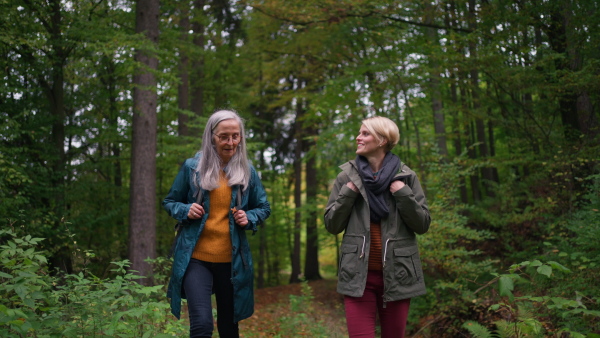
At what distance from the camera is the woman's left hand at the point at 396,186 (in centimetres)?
376

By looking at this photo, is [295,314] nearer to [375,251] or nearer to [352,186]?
[375,251]

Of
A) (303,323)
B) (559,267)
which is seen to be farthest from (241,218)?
(303,323)

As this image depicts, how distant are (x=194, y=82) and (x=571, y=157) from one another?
13122 millimetres

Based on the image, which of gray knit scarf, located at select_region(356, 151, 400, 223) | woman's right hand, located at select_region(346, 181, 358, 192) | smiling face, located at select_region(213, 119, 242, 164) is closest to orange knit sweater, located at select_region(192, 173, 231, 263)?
smiling face, located at select_region(213, 119, 242, 164)

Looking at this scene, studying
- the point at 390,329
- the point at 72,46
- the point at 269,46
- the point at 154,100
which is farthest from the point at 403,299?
the point at 269,46

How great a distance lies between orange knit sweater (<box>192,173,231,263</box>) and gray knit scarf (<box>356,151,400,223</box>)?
107cm

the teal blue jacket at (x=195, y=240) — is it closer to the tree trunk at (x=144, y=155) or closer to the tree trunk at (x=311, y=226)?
the tree trunk at (x=144, y=155)

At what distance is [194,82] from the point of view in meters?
18.2

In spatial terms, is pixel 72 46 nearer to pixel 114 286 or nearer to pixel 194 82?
pixel 194 82

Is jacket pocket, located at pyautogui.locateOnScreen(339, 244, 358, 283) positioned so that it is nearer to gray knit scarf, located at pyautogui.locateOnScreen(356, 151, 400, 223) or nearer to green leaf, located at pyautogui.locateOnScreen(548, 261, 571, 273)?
gray knit scarf, located at pyautogui.locateOnScreen(356, 151, 400, 223)

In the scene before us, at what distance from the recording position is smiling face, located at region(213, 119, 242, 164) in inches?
160

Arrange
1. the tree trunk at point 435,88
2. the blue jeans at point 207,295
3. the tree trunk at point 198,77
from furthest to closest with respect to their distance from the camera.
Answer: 1. the tree trunk at point 198,77
2. the tree trunk at point 435,88
3. the blue jeans at point 207,295

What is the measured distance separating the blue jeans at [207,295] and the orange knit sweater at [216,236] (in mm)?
61

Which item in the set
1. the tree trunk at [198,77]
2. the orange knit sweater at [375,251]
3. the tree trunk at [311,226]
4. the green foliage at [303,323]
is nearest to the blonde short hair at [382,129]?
the orange knit sweater at [375,251]
